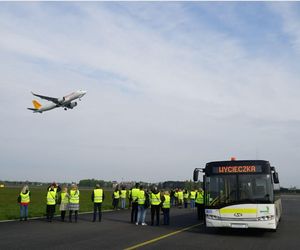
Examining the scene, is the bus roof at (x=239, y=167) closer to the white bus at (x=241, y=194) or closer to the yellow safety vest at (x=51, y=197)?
the white bus at (x=241, y=194)

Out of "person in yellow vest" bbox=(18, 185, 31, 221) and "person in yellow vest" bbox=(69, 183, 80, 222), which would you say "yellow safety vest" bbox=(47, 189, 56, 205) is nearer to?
"person in yellow vest" bbox=(69, 183, 80, 222)

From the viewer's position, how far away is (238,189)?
13.0 meters

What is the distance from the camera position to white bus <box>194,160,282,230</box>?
1252cm

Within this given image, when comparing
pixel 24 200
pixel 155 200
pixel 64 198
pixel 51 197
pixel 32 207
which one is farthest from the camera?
pixel 32 207

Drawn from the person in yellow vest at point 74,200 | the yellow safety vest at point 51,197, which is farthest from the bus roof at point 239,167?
the yellow safety vest at point 51,197

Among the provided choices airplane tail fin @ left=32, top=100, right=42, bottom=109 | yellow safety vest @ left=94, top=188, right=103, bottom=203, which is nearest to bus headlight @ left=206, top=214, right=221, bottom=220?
yellow safety vest @ left=94, top=188, right=103, bottom=203

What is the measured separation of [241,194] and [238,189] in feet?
0.68

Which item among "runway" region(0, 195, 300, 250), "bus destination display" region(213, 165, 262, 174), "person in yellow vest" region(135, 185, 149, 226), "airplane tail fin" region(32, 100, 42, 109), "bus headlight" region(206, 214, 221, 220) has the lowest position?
"runway" region(0, 195, 300, 250)

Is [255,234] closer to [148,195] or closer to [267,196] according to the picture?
[267,196]

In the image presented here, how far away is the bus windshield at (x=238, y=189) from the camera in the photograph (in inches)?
500

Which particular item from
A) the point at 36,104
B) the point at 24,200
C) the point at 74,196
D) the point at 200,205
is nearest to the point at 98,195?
the point at 74,196

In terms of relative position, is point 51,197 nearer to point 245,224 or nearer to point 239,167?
point 239,167

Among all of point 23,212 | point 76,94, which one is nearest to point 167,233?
point 23,212

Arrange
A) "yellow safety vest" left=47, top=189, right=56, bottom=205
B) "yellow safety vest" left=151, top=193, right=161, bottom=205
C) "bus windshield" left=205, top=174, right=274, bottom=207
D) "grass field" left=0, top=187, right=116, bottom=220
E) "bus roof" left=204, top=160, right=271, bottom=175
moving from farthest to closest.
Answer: "grass field" left=0, top=187, right=116, bottom=220 < "yellow safety vest" left=47, top=189, right=56, bottom=205 < "yellow safety vest" left=151, top=193, right=161, bottom=205 < "bus roof" left=204, top=160, right=271, bottom=175 < "bus windshield" left=205, top=174, right=274, bottom=207
